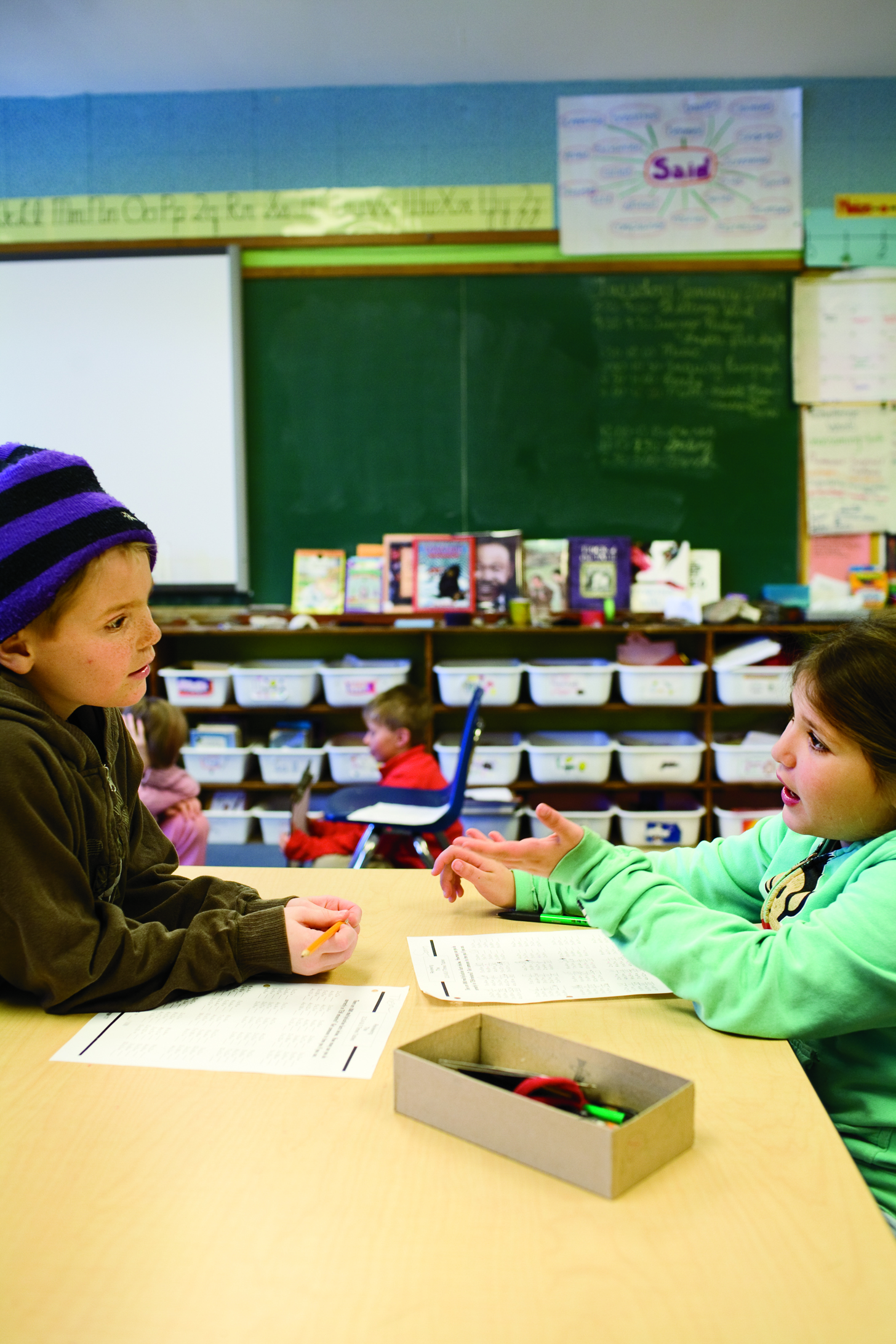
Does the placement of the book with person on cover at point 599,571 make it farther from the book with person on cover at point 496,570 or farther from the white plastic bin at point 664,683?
the white plastic bin at point 664,683

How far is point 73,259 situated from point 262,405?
1.01 meters

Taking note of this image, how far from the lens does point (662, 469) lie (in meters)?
4.00

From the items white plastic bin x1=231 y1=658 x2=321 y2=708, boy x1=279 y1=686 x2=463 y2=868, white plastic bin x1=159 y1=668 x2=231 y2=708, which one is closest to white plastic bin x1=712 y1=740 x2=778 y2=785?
boy x1=279 y1=686 x2=463 y2=868

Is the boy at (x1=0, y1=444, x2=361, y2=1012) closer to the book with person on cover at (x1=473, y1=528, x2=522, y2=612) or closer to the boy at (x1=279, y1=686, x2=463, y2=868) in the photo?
the boy at (x1=279, y1=686, x2=463, y2=868)

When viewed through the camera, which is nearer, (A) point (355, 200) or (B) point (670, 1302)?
(B) point (670, 1302)

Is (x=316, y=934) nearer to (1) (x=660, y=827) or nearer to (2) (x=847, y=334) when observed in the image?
(1) (x=660, y=827)

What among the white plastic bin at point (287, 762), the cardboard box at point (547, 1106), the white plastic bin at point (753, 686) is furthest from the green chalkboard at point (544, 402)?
the cardboard box at point (547, 1106)

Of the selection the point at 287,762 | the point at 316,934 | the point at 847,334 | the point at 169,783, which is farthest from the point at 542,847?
the point at 847,334

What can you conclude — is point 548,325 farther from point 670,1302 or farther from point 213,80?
point 670,1302

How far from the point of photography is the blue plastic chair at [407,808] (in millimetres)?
2664

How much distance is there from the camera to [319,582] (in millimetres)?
4062

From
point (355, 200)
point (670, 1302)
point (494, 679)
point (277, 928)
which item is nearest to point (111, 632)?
point (277, 928)

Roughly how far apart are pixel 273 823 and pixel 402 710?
935 millimetres

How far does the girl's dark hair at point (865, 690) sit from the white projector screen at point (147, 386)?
335cm
